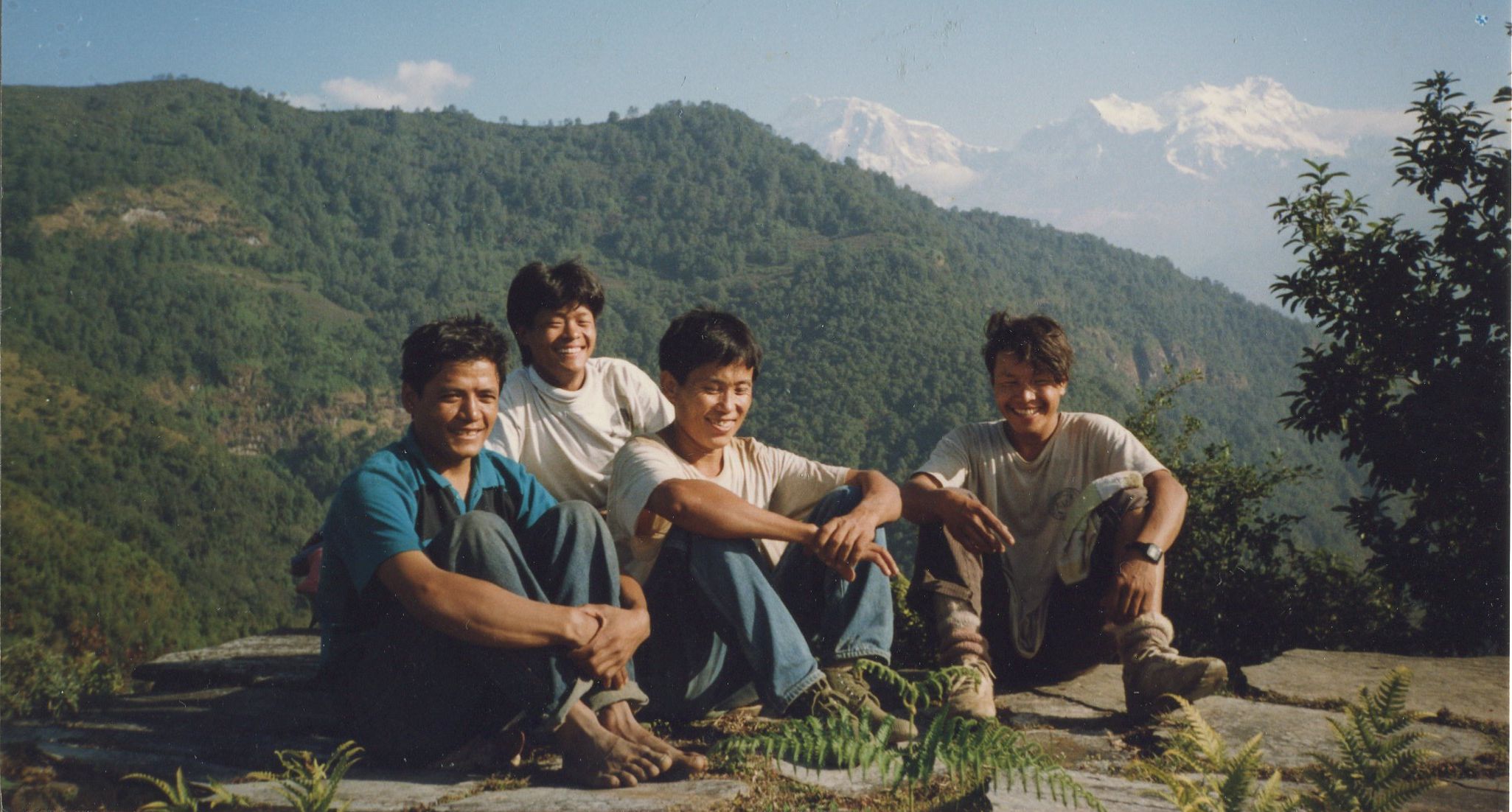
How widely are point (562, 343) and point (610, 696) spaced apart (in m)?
1.57

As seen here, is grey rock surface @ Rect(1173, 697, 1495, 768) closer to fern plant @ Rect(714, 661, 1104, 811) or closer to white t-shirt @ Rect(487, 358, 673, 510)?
fern plant @ Rect(714, 661, 1104, 811)

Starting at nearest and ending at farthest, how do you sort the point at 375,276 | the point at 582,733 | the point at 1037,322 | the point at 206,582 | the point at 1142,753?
1. the point at 582,733
2. the point at 1142,753
3. the point at 1037,322
4. the point at 206,582
5. the point at 375,276

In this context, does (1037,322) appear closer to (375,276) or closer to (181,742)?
(181,742)

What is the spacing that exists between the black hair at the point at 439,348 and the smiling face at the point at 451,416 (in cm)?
2

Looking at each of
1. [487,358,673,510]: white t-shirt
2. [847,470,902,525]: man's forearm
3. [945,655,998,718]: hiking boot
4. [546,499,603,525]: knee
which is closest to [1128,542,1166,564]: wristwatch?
[945,655,998,718]: hiking boot

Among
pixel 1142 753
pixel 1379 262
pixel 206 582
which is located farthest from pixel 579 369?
pixel 206 582

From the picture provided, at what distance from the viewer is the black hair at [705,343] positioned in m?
3.15

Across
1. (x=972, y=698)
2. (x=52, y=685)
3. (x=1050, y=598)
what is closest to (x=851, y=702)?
(x=972, y=698)

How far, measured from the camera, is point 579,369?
3.88 metres

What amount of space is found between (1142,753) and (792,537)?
1.08 metres

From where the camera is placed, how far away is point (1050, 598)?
345cm

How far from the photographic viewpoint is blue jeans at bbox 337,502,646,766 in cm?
250

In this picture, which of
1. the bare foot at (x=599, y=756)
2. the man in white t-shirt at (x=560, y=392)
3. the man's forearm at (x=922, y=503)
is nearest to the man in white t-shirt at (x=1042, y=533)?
the man's forearm at (x=922, y=503)

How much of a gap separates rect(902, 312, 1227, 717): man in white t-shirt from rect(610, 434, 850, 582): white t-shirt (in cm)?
30
